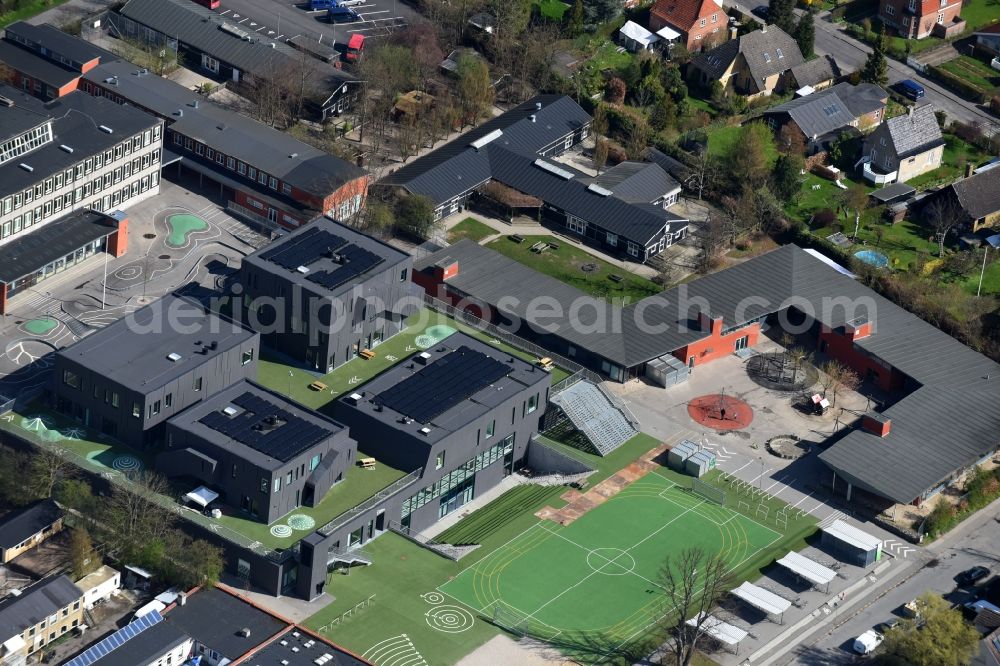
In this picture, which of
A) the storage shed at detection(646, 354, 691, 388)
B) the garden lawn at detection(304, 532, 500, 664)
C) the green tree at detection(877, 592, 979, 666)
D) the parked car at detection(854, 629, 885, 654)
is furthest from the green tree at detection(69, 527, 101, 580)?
the green tree at detection(877, 592, 979, 666)

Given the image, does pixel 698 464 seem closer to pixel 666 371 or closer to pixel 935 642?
pixel 666 371

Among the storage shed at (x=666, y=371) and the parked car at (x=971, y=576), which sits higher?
the storage shed at (x=666, y=371)

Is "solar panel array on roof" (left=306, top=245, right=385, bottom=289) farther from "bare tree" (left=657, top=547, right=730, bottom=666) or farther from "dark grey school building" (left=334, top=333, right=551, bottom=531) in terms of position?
"bare tree" (left=657, top=547, right=730, bottom=666)

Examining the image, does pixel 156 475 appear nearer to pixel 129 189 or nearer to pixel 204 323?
pixel 204 323

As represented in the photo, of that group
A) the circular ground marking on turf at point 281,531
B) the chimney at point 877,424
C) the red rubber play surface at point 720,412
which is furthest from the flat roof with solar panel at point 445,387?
the chimney at point 877,424

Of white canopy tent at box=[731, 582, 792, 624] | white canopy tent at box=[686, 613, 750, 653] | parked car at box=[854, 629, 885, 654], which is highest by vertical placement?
white canopy tent at box=[731, 582, 792, 624]

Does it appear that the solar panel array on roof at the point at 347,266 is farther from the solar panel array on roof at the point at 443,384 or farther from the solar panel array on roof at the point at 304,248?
the solar panel array on roof at the point at 443,384
